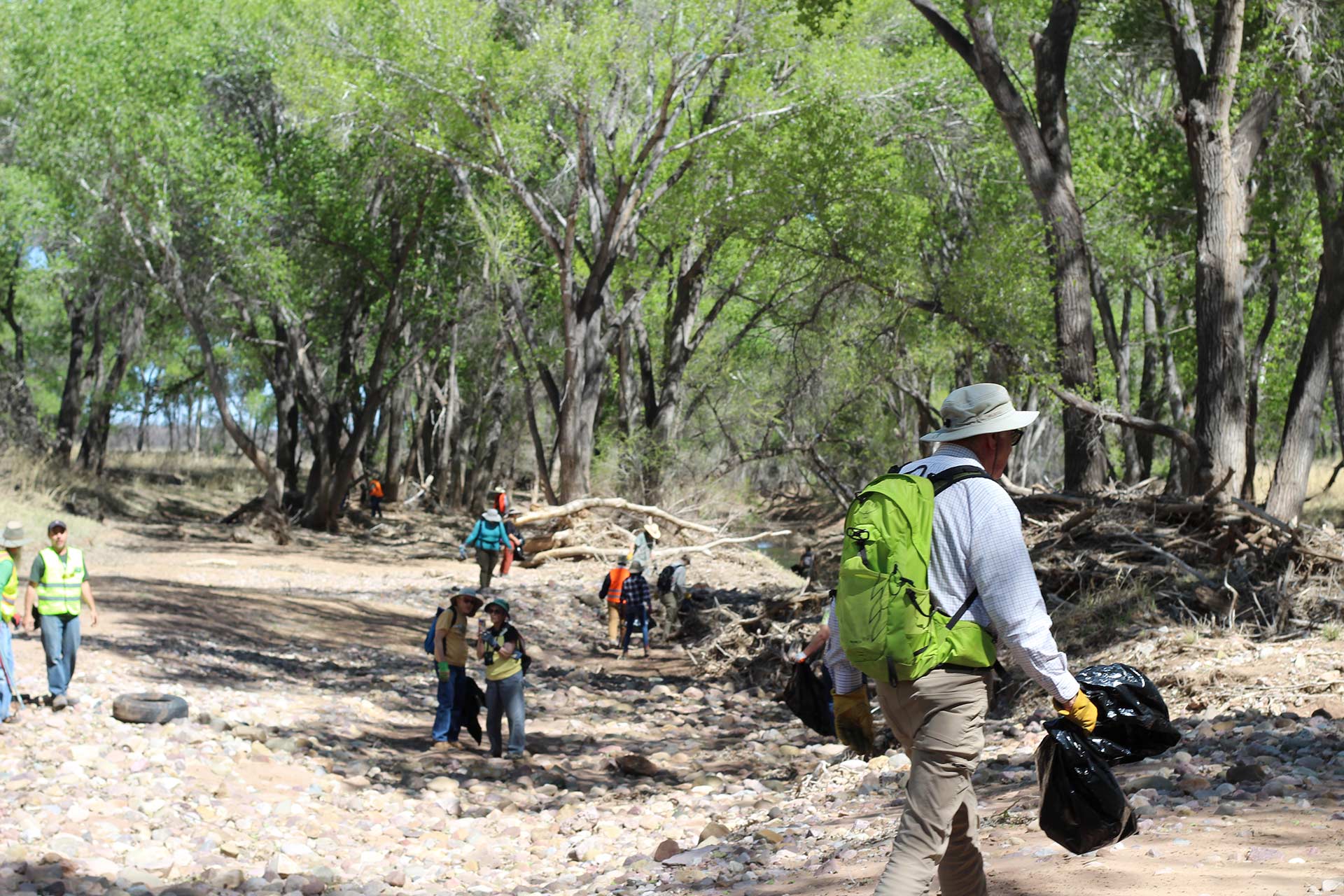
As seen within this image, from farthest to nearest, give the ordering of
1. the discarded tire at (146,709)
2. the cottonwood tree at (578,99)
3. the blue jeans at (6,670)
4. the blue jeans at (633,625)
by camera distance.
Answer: the cottonwood tree at (578,99) → the blue jeans at (633,625) → the discarded tire at (146,709) → the blue jeans at (6,670)

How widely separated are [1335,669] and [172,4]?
2873cm

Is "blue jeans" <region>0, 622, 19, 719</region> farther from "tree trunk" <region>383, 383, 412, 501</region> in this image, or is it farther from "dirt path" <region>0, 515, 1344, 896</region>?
"tree trunk" <region>383, 383, 412, 501</region>

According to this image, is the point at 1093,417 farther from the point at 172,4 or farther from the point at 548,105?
the point at 172,4

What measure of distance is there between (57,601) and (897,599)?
845 cm

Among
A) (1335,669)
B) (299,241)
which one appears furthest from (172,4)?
(1335,669)

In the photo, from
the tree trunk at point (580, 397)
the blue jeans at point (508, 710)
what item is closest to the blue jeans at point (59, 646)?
the blue jeans at point (508, 710)

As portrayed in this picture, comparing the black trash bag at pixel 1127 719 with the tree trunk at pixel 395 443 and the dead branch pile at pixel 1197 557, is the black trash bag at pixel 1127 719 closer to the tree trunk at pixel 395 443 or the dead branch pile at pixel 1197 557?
the dead branch pile at pixel 1197 557

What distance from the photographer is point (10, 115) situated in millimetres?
29578

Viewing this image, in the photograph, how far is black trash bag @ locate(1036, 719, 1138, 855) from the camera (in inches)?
155

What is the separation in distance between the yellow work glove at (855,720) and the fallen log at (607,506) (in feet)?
61.3

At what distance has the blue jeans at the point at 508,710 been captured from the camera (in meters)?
10.8

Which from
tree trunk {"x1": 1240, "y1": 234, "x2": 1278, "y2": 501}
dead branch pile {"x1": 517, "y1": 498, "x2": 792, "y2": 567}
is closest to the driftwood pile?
tree trunk {"x1": 1240, "y1": 234, "x2": 1278, "y2": 501}

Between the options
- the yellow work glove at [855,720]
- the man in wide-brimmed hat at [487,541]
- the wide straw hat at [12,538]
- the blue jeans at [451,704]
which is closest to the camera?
the yellow work glove at [855,720]

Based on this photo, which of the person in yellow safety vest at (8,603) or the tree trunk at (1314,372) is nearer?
the person in yellow safety vest at (8,603)
